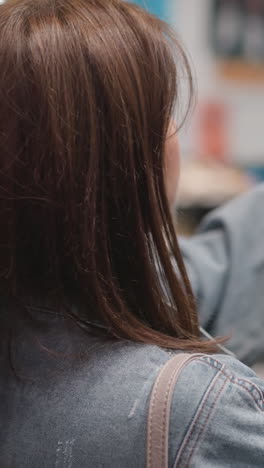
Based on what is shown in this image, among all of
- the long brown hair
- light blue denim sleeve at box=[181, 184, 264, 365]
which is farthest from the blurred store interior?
the long brown hair

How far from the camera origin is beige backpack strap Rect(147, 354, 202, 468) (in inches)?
19.7

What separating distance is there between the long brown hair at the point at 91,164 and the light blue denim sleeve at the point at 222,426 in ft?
0.18

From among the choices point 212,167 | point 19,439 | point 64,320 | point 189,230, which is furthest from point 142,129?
point 212,167

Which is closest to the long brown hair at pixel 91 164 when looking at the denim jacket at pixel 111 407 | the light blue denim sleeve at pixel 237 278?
the denim jacket at pixel 111 407

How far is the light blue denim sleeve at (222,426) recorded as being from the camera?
50 cm

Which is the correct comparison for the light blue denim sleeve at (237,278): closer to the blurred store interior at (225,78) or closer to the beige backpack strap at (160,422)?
the beige backpack strap at (160,422)

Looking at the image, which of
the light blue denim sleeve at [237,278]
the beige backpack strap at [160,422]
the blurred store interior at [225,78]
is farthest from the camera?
the blurred store interior at [225,78]

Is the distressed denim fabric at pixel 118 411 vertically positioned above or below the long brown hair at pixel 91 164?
below

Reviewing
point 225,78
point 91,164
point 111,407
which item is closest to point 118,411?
point 111,407

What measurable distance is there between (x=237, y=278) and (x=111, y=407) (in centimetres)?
62

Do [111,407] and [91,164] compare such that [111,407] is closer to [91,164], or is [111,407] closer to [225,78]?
[91,164]

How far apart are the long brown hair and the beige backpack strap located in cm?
6

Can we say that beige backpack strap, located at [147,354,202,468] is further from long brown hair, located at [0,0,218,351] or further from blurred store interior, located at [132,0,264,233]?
blurred store interior, located at [132,0,264,233]

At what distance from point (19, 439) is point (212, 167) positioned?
137cm
